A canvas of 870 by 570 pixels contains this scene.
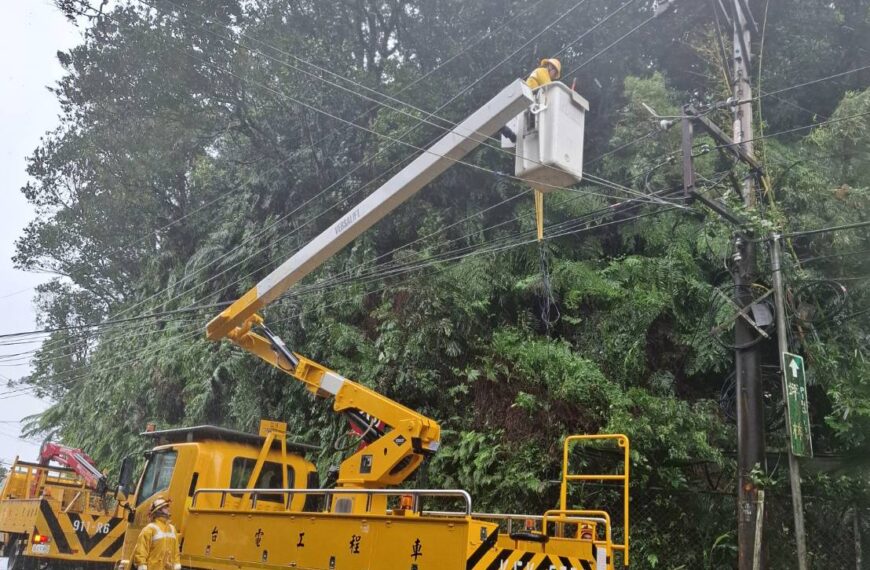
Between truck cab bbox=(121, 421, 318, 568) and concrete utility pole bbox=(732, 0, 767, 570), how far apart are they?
5283 mm

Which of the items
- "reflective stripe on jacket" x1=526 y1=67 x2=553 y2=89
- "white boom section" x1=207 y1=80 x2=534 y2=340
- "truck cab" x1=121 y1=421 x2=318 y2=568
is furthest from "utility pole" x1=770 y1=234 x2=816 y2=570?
"truck cab" x1=121 y1=421 x2=318 y2=568

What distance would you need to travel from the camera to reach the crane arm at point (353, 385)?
662 cm

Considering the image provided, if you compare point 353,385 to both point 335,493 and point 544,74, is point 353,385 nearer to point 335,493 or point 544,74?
point 335,493

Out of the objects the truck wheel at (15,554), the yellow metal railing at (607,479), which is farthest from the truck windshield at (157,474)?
the yellow metal railing at (607,479)

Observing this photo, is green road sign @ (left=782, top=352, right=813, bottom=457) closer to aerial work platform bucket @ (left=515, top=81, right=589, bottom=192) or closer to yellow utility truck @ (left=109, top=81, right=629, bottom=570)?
yellow utility truck @ (left=109, top=81, right=629, bottom=570)

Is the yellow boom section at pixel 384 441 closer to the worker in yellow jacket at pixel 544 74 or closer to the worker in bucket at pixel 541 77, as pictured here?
the worker in bucket at pixel 541 77

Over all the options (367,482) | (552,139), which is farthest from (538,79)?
(367,482)

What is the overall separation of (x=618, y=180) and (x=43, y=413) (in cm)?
2273

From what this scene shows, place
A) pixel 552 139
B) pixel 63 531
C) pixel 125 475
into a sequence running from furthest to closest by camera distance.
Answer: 1. pixel 63 531
2. pixel 125 475
3. pixel 552 139

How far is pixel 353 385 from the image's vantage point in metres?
8.58

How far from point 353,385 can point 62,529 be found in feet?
17.3

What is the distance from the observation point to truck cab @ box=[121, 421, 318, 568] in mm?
8508

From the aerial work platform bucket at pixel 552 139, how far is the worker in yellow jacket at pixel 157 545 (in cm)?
505

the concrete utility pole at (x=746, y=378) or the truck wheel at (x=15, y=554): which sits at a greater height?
the concrete utility pole at (x=746, y=378)
